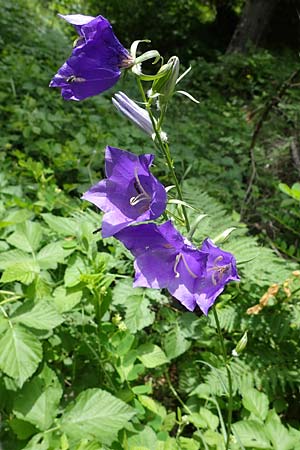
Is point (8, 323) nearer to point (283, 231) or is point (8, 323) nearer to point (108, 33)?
point (108, 33)

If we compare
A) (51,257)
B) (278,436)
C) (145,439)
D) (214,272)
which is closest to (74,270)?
(51,257)

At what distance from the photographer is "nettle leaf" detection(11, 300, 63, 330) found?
1523 mm

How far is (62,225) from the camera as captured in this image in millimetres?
1930

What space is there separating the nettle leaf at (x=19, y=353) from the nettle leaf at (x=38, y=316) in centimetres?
3

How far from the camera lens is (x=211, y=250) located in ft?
3.49

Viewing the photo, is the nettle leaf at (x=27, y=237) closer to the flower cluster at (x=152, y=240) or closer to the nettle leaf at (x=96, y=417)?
the nettle leaf at (x=96, y=417)

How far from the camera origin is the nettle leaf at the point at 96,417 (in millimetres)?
1440

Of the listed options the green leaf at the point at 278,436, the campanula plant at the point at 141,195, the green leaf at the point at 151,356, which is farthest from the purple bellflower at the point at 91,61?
the green leaf at the point at 278,436

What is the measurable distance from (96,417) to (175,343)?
53cm

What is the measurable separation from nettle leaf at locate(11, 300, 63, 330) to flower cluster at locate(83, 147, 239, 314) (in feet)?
1.82

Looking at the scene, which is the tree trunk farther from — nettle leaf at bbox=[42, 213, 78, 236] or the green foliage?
nettle leaf at bbox=[42, 213, 78, 236]

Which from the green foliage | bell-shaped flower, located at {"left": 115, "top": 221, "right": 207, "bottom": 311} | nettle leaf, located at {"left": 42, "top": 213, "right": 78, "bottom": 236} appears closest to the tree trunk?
the green foliage

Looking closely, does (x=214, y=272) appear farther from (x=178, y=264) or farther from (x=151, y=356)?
(x=151, y=356)

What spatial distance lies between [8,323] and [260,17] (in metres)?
8.89
